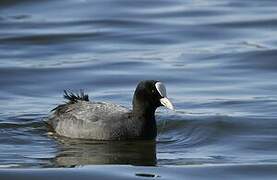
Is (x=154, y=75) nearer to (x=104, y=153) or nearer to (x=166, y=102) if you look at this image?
(x=166, y=102)

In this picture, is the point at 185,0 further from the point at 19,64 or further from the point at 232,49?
the point at 19,64

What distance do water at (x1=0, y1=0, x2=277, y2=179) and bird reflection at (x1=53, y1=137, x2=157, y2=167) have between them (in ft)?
0.05

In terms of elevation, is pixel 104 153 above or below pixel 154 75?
below

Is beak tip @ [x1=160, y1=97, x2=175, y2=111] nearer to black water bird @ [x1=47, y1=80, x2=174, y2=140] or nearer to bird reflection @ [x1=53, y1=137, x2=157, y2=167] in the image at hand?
black water bird @ [x1=47, y1=80, x2=174, y2=140]

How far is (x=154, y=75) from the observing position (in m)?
20.6

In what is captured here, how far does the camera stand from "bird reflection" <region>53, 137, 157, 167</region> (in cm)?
1433

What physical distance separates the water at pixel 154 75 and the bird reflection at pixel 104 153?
0.01 metres

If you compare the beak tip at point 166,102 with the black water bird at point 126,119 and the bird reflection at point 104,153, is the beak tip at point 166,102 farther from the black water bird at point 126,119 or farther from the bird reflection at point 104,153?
the bird reflection at point 104,153

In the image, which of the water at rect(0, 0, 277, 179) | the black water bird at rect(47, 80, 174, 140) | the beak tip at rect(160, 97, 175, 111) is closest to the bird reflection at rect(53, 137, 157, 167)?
the water at rect(0, 0, 277, 179)


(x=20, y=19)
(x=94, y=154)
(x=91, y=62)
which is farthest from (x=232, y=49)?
(x=94, y=154)

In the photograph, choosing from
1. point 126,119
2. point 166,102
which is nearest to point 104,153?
point 126,119

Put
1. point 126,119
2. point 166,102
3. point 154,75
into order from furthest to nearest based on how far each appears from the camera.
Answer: point 154,75
point 126,119
point 166,102

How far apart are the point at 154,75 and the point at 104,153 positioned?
5.92m

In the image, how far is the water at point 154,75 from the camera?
48.0 ft
